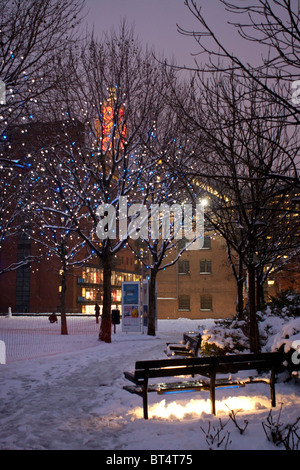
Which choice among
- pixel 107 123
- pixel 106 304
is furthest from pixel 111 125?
pixel 106 304

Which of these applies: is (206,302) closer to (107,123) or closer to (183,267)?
(183,267)

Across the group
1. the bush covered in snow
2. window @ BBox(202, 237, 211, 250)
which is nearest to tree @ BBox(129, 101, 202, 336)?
the bush covered in snow

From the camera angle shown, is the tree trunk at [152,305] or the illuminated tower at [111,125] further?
the tree trunk at [152,305]

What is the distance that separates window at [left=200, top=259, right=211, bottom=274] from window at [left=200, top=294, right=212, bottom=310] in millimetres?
2579

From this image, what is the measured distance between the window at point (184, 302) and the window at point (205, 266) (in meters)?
3.25

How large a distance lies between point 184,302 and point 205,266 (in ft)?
14.8

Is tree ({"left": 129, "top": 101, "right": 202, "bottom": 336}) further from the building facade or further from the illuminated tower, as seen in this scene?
the building facade

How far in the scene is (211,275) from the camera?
43.8m

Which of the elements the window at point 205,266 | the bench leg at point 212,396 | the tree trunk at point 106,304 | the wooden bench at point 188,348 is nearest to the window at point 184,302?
the window at point 205,266

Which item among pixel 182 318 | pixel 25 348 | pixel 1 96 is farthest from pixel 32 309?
pixel 1 96

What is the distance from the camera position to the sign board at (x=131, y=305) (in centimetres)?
2488

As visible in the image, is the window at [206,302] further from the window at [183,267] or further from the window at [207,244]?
the window at [207,244]

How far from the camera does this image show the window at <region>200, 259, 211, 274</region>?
145 ft
